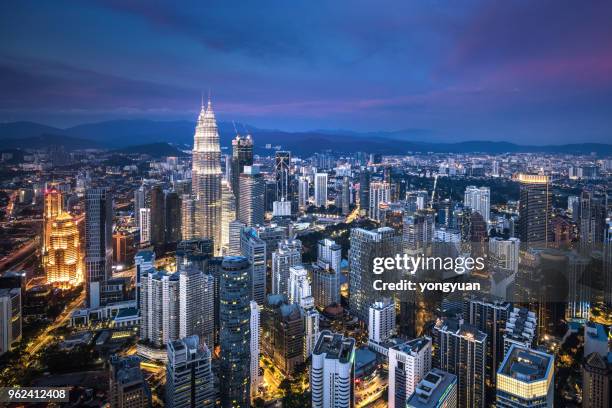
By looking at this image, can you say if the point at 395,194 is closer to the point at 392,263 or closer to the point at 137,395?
the point at 392,263

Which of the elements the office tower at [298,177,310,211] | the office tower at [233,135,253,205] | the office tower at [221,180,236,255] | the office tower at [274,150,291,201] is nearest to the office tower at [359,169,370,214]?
the office tower at [298,177,310,211]

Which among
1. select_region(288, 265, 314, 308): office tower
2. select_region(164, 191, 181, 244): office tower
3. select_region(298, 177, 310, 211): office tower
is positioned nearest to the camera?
select_region(288, 265, 314, 308): office tower

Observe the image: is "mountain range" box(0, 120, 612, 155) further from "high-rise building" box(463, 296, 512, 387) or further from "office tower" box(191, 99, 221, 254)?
"high-rise building" box(463, 296, 512, 387)

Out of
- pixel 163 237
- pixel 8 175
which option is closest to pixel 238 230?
pixel 163 237

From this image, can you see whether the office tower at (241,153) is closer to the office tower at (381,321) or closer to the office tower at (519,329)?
the office tower at (381,321)

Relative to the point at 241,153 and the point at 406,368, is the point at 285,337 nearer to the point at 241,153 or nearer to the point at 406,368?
the point at 406,368

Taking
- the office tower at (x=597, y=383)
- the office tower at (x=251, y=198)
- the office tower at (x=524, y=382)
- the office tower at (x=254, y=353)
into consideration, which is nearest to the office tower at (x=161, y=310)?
the office tower at (x=254, y=353)

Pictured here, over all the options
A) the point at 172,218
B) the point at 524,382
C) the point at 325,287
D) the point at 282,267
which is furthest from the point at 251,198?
the point at 524,382
